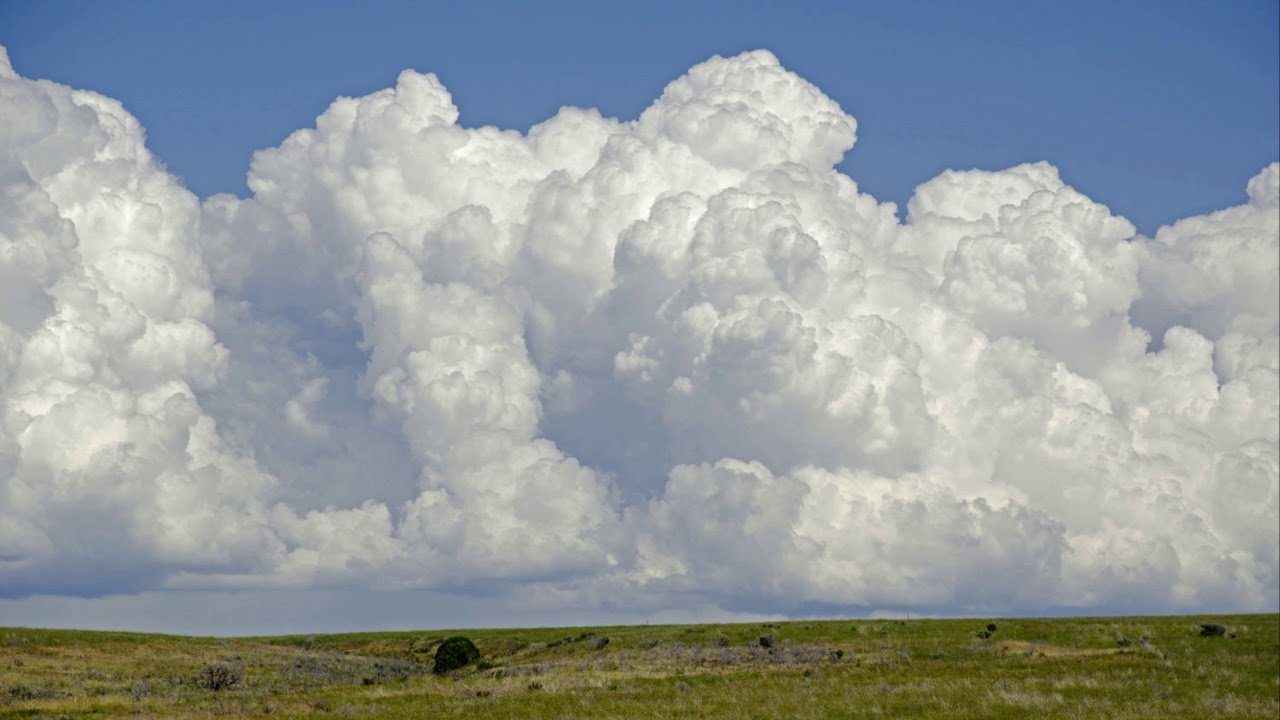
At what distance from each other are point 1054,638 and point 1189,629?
870 cm

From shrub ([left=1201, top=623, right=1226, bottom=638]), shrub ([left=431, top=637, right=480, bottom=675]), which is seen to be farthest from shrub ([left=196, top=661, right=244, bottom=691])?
shrub ([left=1201, top=623, right=1226, bottom=638])

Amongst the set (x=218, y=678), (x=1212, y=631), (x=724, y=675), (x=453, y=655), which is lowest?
(x=724, y=675)

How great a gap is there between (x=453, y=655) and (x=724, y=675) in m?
23.4

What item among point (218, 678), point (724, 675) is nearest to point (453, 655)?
point (218, 678)

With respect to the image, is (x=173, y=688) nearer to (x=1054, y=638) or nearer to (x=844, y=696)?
(x=844, y=696)

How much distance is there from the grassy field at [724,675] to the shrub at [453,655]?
1515mm

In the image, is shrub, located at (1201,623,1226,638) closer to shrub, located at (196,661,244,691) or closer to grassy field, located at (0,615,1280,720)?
grassy field, located at (0,615,1280,720)

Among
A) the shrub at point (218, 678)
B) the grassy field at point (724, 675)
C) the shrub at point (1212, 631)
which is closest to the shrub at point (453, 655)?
the grassy field at point (724, 675)

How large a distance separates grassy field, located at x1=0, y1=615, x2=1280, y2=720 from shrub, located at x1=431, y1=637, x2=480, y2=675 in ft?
4.97

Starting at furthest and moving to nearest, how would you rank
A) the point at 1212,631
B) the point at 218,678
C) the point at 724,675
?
the point at 1212,631 → the point at 218,678 → the point at 724,675

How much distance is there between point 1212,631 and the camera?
7338 cm

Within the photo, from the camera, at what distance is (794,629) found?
93000 mm

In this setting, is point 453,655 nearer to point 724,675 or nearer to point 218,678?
point 218,678

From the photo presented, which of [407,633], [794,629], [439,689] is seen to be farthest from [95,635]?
[794,629]
